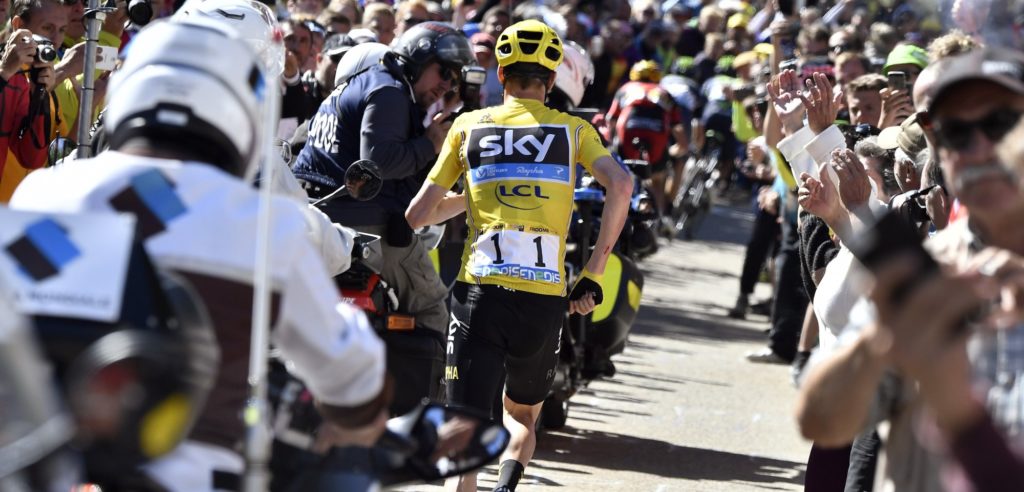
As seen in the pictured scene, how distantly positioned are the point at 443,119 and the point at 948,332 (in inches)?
206

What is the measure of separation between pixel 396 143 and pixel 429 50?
1.84 feet

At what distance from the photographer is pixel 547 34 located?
6836 millimetres

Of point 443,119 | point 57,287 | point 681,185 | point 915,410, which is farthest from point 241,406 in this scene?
point 681,185

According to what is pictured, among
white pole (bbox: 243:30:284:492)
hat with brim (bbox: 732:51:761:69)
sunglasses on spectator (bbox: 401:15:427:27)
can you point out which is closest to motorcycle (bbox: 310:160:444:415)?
white pole (bbox: 243:30:284:492)

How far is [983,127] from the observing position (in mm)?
3346

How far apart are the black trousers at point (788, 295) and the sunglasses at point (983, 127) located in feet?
26.2

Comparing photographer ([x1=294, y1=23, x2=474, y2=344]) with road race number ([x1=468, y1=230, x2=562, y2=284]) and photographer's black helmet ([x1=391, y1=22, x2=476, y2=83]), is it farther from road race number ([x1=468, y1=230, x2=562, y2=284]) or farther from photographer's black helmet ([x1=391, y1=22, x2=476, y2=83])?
road race number ([x1=468, y1=230, x2=562, y2=284])

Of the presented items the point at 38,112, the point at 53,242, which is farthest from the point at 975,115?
the point at 38,112

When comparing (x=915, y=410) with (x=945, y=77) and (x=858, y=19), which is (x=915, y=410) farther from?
(x=858, y=19)

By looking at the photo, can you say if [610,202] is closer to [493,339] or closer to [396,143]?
[493,339]

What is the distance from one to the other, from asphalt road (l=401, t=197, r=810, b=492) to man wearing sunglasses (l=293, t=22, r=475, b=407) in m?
1.00

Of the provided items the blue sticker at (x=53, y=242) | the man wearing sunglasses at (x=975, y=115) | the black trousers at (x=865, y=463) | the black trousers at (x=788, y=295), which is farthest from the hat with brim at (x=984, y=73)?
the black trousers at (x=788, y=295)

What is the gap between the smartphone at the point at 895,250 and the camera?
2775 mm

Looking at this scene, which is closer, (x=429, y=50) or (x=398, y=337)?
(x=398, y=337)
